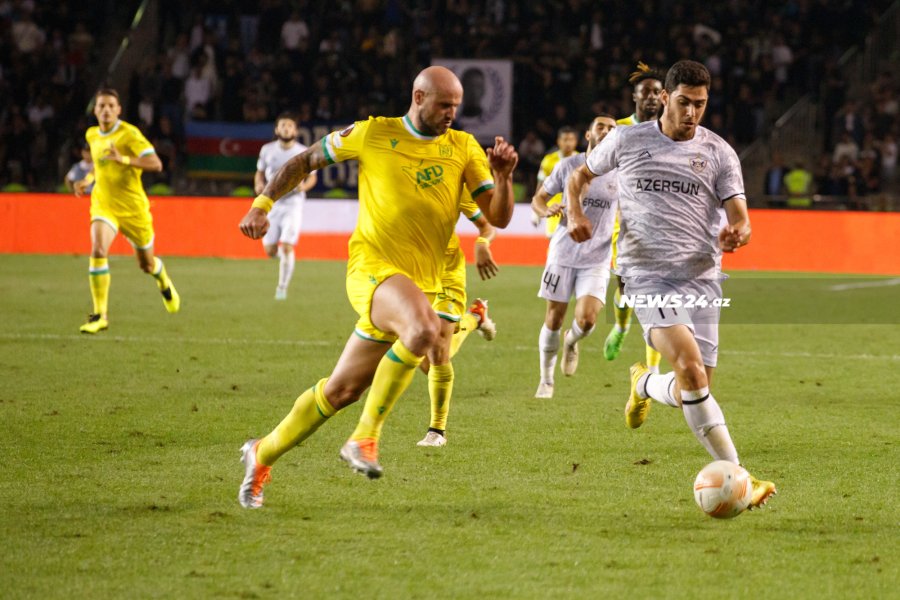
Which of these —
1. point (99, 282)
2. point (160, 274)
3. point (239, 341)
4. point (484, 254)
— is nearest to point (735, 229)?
point (484, 254)

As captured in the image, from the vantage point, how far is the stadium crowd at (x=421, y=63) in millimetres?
27078

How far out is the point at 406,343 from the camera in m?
6.00

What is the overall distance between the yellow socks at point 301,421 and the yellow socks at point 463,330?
2.71 metres

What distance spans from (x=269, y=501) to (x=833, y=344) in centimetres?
879

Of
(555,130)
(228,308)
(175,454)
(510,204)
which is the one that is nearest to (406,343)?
(510,204)

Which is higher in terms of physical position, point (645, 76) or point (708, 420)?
point (645, 76)

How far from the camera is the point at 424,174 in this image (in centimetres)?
652

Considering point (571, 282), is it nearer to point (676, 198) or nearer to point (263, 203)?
point (676, 198)

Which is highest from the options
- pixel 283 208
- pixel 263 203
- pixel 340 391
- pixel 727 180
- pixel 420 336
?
pixel 727 180

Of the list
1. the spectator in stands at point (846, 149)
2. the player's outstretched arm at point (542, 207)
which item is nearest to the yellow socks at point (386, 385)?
the player's outstretched arm at point (542, 207)

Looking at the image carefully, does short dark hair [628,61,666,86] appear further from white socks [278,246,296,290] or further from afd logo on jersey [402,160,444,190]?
white socks [278,246,296,290]

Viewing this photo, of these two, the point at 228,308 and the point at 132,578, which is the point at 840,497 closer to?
the point at 132,578

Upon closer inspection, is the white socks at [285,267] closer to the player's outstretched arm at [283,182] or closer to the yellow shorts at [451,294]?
the yellow shorts at [451,294]

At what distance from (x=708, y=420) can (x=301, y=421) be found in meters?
1.90
